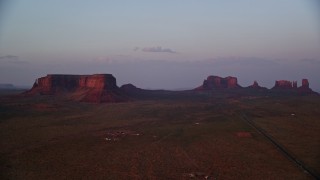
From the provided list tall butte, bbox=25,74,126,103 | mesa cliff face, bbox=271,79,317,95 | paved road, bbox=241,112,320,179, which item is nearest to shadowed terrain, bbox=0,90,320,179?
paved road, bbox=241,112,320,179

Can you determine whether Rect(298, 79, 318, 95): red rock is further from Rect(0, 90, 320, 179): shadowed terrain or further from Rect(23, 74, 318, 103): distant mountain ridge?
Rect(0, 90, 320, 179): shadowed terrain

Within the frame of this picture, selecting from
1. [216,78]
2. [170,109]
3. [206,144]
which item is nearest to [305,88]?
[216,78]

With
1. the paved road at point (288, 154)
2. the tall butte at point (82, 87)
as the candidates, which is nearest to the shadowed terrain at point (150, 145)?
the paved road at point (288, 154)

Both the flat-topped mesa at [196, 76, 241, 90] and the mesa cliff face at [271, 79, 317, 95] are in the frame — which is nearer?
the mesa cliff face at [271, 79, 317, 95]

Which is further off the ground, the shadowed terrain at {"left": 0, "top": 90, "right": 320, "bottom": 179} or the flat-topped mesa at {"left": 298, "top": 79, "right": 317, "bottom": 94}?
the flat-topped mesa at {"left": 298, "top": 79, "right": 317, "bottom": 94}

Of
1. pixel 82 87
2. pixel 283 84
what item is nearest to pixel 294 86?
pixel 283 84
